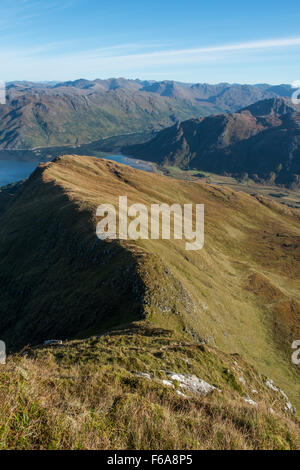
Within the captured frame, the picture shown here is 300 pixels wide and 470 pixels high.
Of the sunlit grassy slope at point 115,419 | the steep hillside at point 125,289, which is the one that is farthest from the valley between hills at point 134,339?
the steep hillside at point 125,289

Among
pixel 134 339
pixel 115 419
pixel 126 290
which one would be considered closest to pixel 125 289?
pixel 126 290

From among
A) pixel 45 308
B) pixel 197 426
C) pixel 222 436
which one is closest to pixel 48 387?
pixel 197 426

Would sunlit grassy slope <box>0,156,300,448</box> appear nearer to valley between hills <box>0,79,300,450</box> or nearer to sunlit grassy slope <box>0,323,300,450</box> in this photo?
valley between hills <box>0,79,300,450</box>

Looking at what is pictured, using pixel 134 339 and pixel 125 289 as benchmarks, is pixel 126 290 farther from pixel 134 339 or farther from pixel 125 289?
pixel 134 339

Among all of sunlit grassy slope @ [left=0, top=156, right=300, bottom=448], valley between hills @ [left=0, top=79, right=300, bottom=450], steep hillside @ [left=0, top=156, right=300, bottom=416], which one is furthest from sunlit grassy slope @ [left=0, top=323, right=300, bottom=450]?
sunlit grassy slope @ [left=0, top=156, right=300, bottom=448]

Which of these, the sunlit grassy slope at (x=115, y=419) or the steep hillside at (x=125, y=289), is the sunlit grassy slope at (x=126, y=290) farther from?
the sunlit grassy slope at (x=115, y=419)
